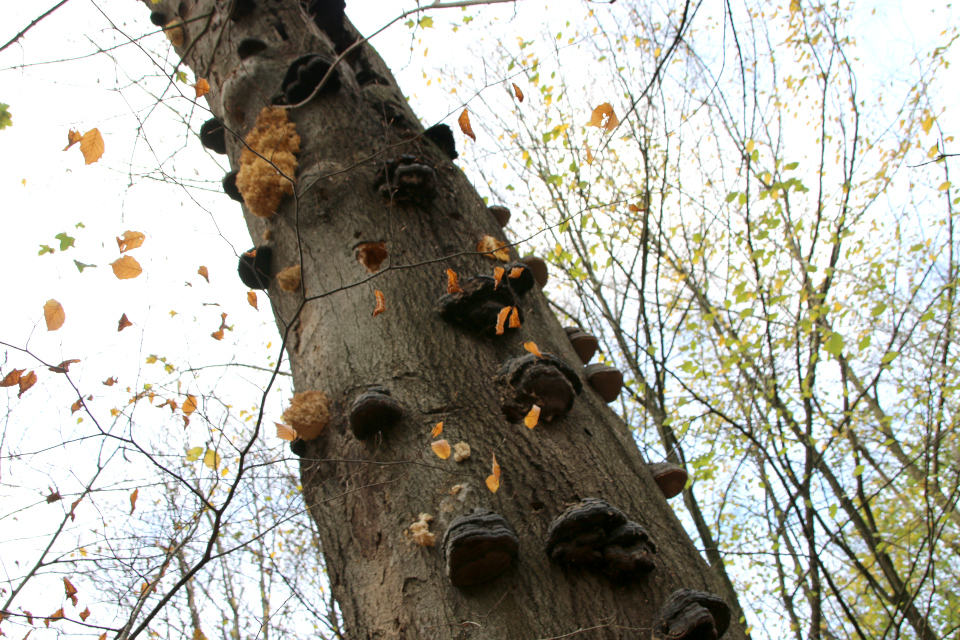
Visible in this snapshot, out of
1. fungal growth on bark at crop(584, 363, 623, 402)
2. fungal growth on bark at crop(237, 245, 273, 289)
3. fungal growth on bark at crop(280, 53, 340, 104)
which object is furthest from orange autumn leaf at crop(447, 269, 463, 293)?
fungal growth on bark at crop(280, 53, 340, 104)

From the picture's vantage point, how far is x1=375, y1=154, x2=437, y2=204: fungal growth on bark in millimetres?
2688

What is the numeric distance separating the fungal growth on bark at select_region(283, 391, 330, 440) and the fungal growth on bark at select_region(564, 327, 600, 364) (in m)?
1.40

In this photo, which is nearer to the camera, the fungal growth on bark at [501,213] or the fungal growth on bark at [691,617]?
the fungal growth on bark at [691,617]

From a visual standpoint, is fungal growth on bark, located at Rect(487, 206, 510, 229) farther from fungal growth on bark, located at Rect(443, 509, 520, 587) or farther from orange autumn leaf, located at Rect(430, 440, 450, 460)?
fungal growth on bark, located at Rect(443, 509, 520, 587)

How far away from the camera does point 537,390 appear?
2002mm

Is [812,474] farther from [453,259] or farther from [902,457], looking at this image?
[453,259]

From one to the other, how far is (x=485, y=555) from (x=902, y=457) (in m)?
7.89

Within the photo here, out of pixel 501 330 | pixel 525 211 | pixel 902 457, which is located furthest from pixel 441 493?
pixel 902 457

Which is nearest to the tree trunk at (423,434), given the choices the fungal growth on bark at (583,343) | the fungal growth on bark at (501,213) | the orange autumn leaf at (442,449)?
the orange autumn leaf at (442,449)

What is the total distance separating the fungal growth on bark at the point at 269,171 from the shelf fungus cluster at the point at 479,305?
114 centimetres

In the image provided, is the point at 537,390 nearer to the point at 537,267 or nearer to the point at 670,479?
the point at 670,479

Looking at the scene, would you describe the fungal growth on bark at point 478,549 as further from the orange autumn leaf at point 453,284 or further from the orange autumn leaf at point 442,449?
the orange autumn leaf at point 453,284

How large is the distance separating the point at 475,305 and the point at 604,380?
0.85 meters

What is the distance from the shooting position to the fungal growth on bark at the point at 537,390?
200 cm
